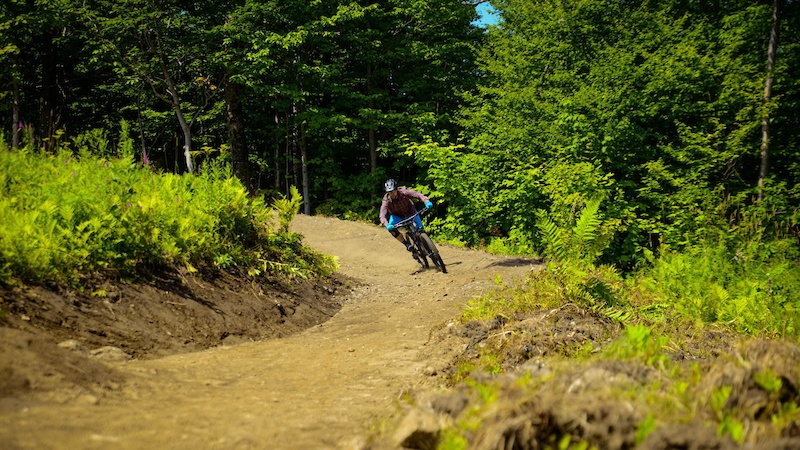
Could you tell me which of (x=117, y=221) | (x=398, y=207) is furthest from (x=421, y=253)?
(x=117, y=221)

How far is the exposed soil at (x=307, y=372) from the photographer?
2.18 meters

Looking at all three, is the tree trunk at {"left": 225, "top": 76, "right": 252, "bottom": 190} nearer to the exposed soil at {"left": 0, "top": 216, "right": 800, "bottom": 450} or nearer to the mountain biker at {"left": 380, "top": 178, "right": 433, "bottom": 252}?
the mountain biker at {"left": 380, "top": 178, "right": 433, "bottom": 252}

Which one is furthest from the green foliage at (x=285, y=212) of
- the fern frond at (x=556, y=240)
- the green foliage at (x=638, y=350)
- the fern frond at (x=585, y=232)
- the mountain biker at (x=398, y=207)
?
the green foliage at (x=638, y=350)

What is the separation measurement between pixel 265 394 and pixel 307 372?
92 cm

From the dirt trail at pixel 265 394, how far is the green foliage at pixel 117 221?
144 centimetres

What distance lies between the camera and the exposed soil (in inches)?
85.9

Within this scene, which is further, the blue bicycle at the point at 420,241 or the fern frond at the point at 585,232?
the blue bicycle at the point at 420,241

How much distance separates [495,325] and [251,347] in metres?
2.58

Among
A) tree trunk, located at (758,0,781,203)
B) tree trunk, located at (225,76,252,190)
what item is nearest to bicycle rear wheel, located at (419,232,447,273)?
tree trunk, located at (758,0,781,203)

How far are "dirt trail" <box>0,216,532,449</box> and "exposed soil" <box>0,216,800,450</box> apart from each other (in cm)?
2

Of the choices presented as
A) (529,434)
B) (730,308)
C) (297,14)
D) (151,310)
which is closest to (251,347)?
(151,310)

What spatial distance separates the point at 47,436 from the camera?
227 centimetres

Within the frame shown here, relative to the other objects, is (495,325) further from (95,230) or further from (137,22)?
(137,22)

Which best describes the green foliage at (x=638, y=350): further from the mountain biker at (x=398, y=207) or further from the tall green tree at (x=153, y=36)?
the tall green tree at (x=153, y=36)
